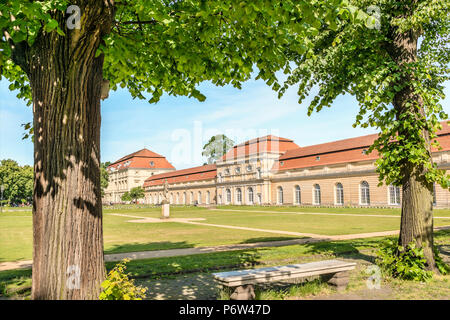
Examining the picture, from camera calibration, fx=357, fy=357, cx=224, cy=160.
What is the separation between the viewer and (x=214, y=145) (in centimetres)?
9194

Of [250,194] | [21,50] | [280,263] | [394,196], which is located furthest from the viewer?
[250,194]

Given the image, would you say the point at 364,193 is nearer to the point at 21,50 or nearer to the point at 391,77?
the point at 391,77

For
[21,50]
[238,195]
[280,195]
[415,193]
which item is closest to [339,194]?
[280,195]

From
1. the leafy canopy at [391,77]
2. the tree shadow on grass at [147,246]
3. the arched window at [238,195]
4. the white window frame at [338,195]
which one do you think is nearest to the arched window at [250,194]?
the arched window at [238,195]

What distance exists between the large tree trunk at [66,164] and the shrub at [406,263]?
16.0 ft

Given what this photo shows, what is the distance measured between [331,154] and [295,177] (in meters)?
7.54

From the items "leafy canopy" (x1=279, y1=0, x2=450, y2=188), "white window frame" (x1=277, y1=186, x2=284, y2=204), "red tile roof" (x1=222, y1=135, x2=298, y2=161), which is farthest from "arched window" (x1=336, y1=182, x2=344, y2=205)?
"leafy canopy" (x1=279, y1=0, x2=450, y2=188)

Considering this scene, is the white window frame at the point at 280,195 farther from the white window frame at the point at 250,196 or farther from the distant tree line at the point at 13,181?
the distant tree line at the point at 13,181

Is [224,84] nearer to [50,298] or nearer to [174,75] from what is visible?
[174,75]

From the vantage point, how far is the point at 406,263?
6082 mm

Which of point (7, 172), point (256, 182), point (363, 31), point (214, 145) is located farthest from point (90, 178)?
point (214, 145)

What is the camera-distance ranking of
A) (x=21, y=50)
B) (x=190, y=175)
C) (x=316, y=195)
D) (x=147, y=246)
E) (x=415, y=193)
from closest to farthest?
(x=21, y=50) < (x=415, y=193) < (x=147, y=246) < (x=316, y=195) < (x=190, y=175)

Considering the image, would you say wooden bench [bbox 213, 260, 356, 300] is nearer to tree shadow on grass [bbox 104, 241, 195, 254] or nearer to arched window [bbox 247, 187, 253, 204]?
tree shadow on grass [bbox 104, 241, 195, 254]
